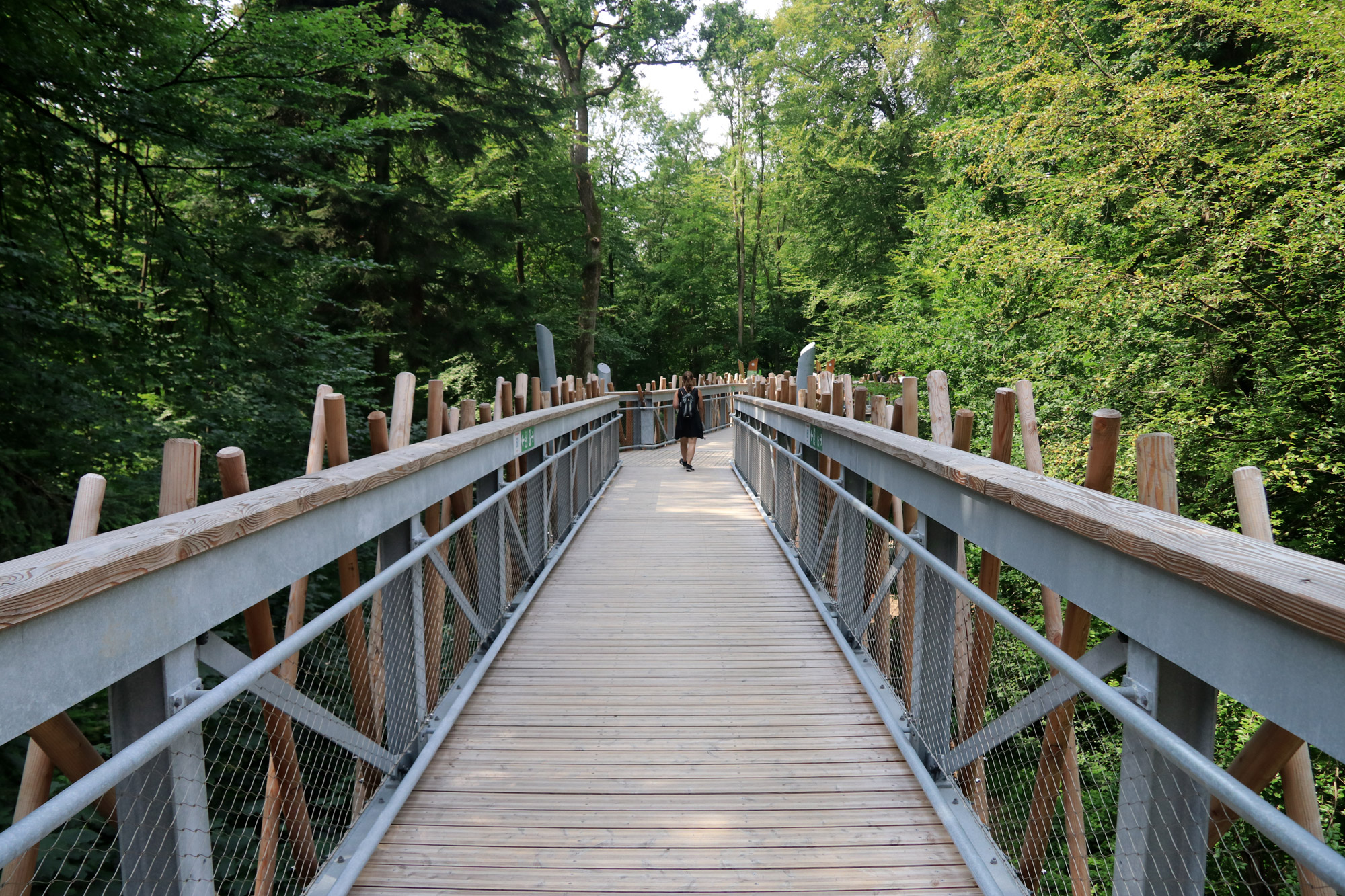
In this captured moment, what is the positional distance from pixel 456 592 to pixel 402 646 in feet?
1.64

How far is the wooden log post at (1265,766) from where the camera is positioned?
164 centimetres

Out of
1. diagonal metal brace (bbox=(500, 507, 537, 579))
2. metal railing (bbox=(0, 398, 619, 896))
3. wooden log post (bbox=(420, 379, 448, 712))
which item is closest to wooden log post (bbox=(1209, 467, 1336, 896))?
metal railing (bbox=(0, 398, 619, 896))

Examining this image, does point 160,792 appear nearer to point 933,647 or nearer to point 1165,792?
point 1165,792

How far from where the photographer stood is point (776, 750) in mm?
3314

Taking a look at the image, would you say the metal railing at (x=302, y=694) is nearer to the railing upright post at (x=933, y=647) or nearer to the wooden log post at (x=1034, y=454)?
the railing upright post at (x=933, y=647)

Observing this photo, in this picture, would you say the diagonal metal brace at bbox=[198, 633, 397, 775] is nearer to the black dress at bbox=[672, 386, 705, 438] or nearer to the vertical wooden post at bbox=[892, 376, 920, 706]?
the vertical wooden post at bbox=[892, 376, 920, 706]

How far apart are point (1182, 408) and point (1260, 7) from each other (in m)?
4.44

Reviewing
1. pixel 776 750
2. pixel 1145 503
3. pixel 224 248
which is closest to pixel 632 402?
pixel 224 248

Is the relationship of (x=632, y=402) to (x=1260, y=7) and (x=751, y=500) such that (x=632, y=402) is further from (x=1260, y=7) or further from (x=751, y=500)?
(x=1260, y=7)

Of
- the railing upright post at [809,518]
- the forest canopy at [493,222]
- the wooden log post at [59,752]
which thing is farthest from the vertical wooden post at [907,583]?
the forest canopy at [493,222]

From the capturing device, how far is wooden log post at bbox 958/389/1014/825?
2844mm

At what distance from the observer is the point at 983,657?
10.5ft

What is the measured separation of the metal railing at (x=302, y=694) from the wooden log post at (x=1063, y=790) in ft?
6.75

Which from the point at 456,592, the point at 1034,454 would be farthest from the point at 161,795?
the point at 1034,454
